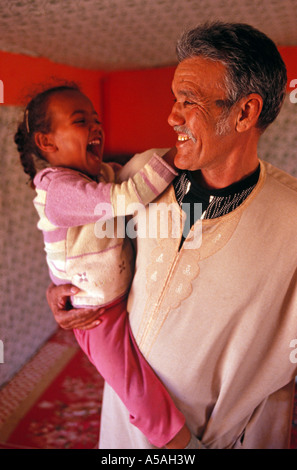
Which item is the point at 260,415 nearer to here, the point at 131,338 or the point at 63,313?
the point at 131,338

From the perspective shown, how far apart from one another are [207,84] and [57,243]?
53 centimetres

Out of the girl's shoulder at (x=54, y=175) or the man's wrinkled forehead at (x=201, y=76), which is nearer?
the man's wrinkled forehead at (x=201, y=76)

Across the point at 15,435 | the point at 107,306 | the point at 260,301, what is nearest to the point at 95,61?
the point at 107,306

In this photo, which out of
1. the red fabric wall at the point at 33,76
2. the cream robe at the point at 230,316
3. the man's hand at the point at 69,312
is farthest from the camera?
the red fabric wall at the point at 33,76

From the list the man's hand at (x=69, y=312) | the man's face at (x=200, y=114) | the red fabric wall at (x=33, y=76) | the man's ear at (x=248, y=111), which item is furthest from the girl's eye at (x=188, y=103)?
the man's hand at (x=69, y=312)

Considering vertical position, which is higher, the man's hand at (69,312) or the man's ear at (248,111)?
the man's ear at (248,111)

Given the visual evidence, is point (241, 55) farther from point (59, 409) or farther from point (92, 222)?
point (59, 409)

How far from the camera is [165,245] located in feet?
3.25

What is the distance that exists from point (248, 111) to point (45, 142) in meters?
0.52

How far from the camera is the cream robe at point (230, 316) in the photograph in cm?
91

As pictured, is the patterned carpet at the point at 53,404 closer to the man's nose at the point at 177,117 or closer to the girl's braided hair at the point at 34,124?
the girl's braided hair at the point at 34,124

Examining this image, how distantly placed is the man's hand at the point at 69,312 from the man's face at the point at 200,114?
457mm

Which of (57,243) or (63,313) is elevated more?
(57,243)

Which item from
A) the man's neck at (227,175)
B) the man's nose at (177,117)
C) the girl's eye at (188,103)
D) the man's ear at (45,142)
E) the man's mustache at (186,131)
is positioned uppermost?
the girl's eye at (188,103)
